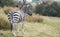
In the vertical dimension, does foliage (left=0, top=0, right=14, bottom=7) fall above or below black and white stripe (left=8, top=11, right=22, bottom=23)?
below

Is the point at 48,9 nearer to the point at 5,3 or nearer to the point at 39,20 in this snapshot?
the point at 5,3

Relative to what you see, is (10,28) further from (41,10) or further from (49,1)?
(49,1)

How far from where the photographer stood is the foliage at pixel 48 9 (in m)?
27.6

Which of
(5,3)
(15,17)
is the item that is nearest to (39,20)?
(15,17)

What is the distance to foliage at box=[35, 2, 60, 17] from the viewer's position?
27564mm

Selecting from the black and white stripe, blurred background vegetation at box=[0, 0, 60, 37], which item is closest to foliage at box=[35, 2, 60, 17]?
blurred background vegetation at box=[0, 0, 60, 37]

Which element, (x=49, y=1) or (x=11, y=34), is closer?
(x=11, y=34)

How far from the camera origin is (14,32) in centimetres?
1105

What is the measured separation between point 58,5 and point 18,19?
738 inches

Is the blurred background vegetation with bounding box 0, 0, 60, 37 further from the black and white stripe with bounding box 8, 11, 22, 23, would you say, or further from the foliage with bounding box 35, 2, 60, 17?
the black and white stripe with bounding box 8, 11, 22, 23

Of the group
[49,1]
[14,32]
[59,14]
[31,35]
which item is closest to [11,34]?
[14,32]

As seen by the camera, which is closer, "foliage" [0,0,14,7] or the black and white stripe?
the black and white stripe

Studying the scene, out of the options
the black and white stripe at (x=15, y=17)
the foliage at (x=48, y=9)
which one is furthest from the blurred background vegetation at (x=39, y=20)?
the black and white stripe at (x=15, y=17)

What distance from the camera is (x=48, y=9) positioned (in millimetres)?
27734
